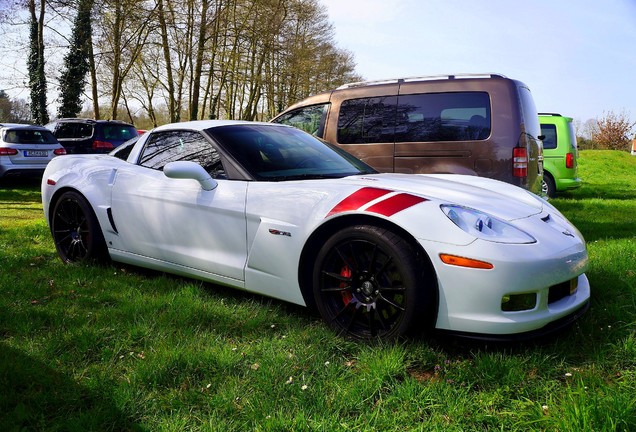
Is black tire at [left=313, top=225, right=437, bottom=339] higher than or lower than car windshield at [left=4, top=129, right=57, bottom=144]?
lower

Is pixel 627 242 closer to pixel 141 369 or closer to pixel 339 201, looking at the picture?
pixel 339 201

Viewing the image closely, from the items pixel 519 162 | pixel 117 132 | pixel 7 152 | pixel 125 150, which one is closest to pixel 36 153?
pixel 7 152

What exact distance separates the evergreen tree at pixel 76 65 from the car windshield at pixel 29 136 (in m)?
7.92

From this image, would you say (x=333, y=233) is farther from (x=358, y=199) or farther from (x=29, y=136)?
(x=29, y=136)

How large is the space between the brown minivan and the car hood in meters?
2.12

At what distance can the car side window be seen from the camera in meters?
3.50

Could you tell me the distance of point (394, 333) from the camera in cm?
259

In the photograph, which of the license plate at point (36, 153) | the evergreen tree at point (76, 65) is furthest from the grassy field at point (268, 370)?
the evergreen tree at point (76, 65)

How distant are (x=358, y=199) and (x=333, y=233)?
0.80 feet

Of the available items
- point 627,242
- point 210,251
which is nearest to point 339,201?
point 210,251

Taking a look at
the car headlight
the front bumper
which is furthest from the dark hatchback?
the front bumper

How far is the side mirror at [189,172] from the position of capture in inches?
128

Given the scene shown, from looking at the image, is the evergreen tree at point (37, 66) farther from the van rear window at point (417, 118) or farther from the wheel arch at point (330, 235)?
the wheel arch at point (330, 235)

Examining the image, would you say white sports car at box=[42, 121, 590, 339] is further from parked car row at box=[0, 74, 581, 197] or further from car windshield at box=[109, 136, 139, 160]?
parked car row at box=[0, 74, 581, 197]
